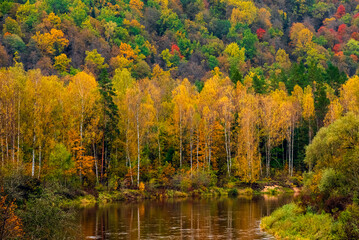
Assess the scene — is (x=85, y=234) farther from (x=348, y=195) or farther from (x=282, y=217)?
(x=348, y=195)

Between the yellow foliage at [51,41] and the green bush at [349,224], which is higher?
the yellow foliage at [51,41]

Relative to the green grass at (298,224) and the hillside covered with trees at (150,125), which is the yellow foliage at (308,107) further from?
the green grass at (298,224)

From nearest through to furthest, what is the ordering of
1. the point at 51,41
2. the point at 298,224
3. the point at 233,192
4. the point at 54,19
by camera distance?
the point at 298,224
the point at 233,192
the point at 51,41
the point at 54,19

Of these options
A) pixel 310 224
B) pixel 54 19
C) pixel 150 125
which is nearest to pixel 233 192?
pixel 150 125

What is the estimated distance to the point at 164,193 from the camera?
73.4m

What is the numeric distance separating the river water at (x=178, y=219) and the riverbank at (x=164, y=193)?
332cm

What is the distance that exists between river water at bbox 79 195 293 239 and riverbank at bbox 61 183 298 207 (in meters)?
3.32

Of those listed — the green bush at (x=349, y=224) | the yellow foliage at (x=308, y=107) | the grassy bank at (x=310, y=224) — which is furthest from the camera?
the yellow foliage at (x=308, y=107)

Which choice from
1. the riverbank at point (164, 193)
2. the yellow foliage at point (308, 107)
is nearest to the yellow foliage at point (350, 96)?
the yellow foliage at point (308, 107)

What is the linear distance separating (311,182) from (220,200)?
26308 millimetres

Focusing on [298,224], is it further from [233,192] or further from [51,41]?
[51,41]

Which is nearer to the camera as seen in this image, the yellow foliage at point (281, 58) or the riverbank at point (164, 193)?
the riverbank at point (164, 193)

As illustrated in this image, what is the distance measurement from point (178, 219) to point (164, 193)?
954 inches

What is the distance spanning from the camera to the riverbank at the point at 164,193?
211ft
